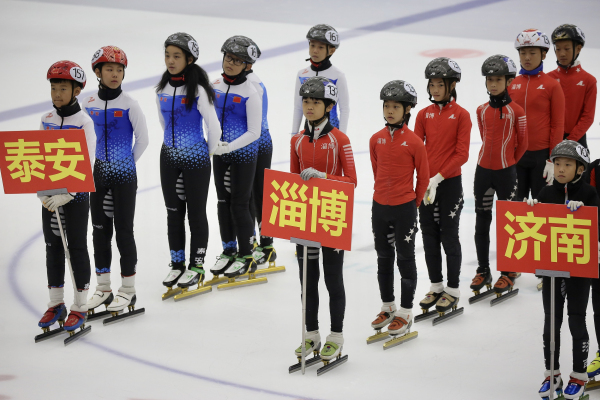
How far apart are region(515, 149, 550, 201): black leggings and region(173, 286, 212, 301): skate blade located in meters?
2.80

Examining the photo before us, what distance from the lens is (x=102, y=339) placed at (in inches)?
218

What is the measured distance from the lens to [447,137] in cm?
566

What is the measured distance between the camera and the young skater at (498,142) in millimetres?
5898

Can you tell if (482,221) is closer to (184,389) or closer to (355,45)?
(184,389)

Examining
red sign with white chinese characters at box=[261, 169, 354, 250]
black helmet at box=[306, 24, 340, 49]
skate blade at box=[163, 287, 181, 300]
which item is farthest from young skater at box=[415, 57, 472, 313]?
skate blade at box=[163, 287, 181, 300]

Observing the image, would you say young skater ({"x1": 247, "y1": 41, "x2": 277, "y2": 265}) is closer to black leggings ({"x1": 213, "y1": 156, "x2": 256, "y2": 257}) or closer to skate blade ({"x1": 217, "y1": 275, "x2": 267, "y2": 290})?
black leggings ({"x1": 213, "y1": 156, "x2": 256, "y2": 257})

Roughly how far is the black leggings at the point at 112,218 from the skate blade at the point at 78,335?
560 millimetres

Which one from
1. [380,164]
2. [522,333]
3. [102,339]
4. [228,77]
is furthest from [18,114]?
[522,333]

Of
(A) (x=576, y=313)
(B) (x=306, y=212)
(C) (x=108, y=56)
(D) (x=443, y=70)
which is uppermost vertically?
(C) (x=108, y=56)

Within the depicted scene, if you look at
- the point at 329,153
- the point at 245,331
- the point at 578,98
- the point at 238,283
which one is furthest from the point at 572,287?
the point at 238,283

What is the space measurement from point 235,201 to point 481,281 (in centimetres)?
224

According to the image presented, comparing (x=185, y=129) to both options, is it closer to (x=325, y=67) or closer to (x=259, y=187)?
Result: (x=259, y=187)

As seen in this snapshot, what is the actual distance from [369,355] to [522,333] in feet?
3.99

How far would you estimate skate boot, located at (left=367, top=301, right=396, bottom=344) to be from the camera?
5.45m
